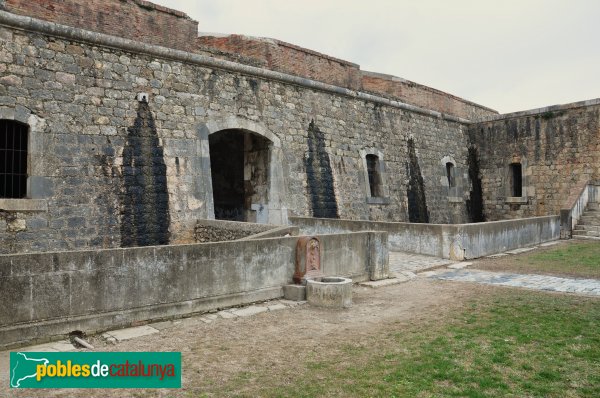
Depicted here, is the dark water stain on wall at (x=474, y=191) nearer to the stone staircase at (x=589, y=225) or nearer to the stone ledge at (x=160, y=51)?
the stone staircase at (x=589, y=225)

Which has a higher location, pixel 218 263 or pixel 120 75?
pixel 120 75

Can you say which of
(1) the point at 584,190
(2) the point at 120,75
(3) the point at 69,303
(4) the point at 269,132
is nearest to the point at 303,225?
(4) the point at 269,132

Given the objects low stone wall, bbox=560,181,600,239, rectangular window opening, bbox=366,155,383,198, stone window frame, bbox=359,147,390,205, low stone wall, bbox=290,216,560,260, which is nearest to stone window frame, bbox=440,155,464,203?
stone window frame, bbox=359,147,390,205

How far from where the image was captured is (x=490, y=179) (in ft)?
64.9

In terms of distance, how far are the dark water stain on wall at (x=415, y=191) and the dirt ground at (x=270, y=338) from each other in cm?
1016

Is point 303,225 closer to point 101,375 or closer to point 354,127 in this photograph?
point 354,127

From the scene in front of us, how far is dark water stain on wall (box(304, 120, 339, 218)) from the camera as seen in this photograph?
43.6 feet

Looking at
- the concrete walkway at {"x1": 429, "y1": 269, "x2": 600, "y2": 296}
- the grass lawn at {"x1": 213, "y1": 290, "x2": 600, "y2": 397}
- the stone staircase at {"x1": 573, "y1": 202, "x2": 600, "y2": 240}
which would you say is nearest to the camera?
the grass lawn at {"x1": 213, "y1": 290, "x2": 600, "y2": 397}

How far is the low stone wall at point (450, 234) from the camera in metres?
9.66

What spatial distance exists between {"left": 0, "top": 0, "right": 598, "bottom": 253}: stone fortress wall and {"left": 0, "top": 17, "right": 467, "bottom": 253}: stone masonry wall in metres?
0.02

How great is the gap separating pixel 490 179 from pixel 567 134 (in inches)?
139

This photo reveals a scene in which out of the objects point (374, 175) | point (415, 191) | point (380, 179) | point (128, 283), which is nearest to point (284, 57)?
point (374, 175)

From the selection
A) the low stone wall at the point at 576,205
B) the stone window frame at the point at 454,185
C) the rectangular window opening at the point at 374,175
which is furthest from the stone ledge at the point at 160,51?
the low stone wall at the point at 576,205

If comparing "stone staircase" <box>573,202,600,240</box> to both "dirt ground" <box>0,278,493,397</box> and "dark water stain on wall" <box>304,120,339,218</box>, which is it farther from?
"dirt ground" <box>0,278,493,397</box>
